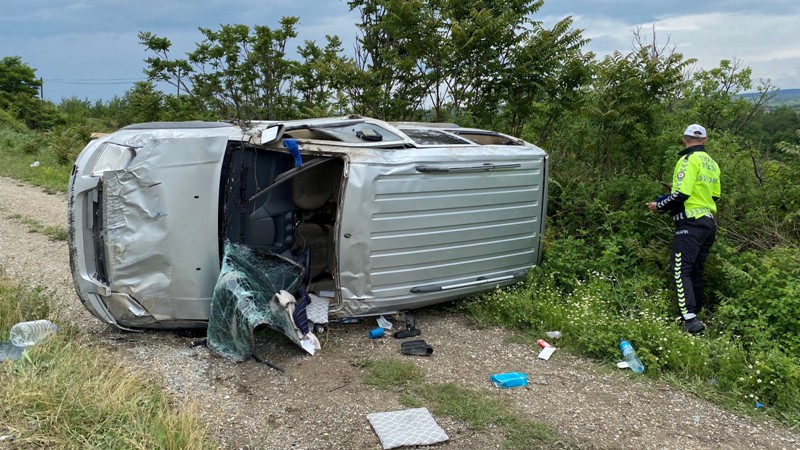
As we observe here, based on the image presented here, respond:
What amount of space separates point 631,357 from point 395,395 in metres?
1.96

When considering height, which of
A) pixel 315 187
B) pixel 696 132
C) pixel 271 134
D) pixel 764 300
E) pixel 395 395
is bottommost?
pixel 395 395

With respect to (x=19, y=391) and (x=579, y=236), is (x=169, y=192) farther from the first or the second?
(x=579, y=236)

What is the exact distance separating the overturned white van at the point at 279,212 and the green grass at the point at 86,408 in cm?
82

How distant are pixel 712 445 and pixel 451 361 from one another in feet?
6.16

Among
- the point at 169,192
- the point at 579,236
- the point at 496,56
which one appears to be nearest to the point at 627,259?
the point at 579,236

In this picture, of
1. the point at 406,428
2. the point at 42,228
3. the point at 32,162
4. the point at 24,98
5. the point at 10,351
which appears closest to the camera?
the point at 406,428

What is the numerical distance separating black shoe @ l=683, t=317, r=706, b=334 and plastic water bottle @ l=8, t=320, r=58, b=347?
205 inches

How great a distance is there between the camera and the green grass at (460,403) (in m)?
3.60

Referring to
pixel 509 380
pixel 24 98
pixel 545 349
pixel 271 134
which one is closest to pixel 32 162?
pixel 271 134

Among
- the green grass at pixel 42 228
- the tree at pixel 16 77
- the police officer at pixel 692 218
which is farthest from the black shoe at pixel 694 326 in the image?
the tree at pixel 16 77

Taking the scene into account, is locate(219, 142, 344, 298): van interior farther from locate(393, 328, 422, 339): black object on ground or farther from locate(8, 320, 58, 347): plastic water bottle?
locate(8, 320, 58, 347): plastic water bottle

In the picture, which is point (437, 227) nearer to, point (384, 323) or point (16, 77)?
point (384, 323)

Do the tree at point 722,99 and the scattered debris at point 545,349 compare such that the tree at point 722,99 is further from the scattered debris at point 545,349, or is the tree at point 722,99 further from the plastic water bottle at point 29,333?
the plastic water bottle at point 29,333

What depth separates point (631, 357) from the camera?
4.67 metres
